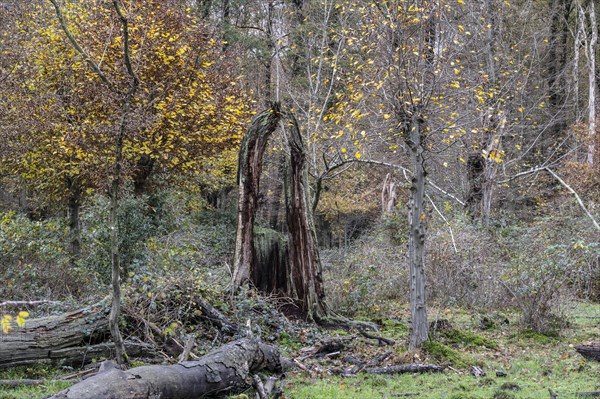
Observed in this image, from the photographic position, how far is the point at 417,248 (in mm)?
8969

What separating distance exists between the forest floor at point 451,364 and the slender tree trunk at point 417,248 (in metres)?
0.29

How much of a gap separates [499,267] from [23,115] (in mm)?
12526

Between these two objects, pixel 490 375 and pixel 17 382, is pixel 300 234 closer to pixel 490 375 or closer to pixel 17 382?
pixel 490 375

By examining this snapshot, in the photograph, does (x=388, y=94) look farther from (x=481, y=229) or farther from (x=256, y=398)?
(x=481, y=229)

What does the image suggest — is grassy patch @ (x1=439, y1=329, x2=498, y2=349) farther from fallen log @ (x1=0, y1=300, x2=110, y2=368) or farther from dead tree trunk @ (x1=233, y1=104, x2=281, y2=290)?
fallen log @ (x1=0, y1=300, x2=110, y2=368)

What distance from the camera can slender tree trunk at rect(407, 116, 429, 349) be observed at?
894cm

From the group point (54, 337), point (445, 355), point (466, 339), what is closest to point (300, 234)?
point (466, 339)

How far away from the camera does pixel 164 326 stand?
8367 mm

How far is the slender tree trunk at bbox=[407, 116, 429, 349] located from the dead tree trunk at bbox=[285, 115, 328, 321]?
8.54ft

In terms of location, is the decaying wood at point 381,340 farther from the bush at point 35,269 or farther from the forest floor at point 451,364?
the bush at point 35,269

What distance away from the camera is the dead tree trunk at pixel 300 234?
1124 centimetres

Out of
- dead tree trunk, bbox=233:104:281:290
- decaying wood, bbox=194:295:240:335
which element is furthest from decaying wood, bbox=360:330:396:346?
dead tree trunk, bbox=233:104:281:290

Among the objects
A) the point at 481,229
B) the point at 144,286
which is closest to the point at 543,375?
the point at 144,286

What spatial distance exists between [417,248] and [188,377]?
14.2 ft
